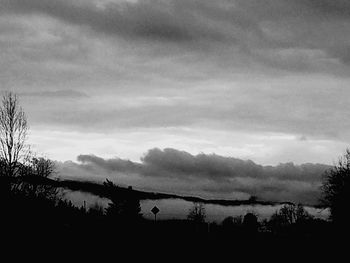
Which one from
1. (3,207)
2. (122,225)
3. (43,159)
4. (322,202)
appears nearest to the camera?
(3,207)

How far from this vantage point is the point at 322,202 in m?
53.6

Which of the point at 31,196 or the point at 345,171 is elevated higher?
the point at 345,171

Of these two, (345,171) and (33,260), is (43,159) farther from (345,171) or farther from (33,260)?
(33,260)

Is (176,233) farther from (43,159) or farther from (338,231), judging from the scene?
(43,159)

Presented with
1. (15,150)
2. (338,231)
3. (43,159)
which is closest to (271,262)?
(338,231)

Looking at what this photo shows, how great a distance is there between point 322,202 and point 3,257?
132 feet

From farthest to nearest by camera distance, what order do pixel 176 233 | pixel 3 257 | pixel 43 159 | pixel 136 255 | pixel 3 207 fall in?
pixel 43 159 < pixel 176 233 < pixel 136 255 < pixel 3 207 < pixel 3 257

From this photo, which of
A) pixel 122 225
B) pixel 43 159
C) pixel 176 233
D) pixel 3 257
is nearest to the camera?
pixel 3 257

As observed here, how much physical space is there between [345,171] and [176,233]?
26.4 meters

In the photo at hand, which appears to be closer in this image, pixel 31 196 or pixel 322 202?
pixel 31 196

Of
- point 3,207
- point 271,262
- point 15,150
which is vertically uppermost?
point 15,150

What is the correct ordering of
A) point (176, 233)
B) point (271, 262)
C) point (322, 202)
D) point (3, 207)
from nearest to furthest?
1. point (3, 207)
2. point (271, 262)
3. point (176, 233)
4. point (322, 202)

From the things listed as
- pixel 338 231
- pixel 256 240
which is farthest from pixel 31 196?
pixel 338 231

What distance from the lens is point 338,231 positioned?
36.7 meters
